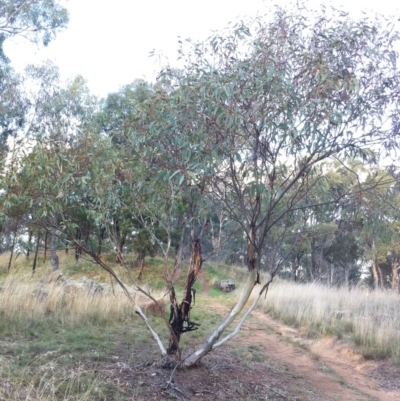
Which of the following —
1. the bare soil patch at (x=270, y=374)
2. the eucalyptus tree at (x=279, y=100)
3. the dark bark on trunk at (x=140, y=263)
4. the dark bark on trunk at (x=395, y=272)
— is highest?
the eucalyptus tree at (x=279, y=100)

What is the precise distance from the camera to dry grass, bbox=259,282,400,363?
8148 mm

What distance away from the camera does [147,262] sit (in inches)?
926

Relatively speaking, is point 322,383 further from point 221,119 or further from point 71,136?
point 71,136

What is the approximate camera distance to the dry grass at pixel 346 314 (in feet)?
26.7

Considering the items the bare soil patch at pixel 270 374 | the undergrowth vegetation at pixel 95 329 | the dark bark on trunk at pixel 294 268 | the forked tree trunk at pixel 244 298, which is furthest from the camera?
the dark bark on trunk at pixel 294 268

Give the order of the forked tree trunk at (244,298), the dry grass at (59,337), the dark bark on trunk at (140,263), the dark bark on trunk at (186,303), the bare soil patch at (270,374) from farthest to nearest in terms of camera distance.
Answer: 1. the dark bark on trunk at (140,263)
2. the dark bark on trunk at (186,303)
3. the forked tree trunk at (244,298)
4. the bare soil patch at (270,374)
5. the dry grass at (59,337)

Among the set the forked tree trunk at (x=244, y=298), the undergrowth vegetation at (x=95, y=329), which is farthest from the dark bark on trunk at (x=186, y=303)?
the undergrowth vegetation at (x=95, y=329)

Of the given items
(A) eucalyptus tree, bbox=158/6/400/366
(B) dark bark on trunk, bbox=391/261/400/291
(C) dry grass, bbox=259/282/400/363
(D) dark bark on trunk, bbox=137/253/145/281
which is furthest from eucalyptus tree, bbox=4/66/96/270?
(B) dark bark on trunk, bbox=391/261/400/291

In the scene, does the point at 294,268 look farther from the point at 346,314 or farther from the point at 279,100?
the point at 279,100

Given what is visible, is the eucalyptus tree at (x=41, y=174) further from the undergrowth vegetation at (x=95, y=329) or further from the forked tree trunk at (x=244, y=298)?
the forked tree trunk at (x=244, y=298)

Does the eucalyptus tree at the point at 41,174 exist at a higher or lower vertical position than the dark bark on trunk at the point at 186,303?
higher

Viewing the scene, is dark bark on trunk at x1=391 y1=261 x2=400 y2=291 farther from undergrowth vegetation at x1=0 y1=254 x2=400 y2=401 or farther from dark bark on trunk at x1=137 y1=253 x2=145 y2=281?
dark bark on trunk at x1=137 y1=253 x2=145 y2=281

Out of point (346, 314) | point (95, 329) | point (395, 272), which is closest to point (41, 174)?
point (95, 329)

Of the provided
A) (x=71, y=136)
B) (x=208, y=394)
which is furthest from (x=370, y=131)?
(x=71, y=136)
